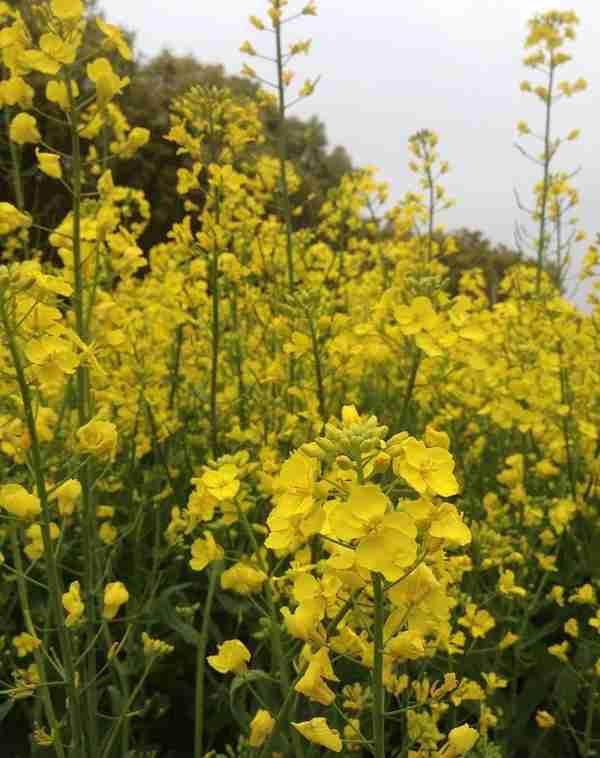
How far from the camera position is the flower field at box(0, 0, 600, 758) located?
1425 mm

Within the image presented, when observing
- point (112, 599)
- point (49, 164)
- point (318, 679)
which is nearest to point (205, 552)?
point (112, 599)

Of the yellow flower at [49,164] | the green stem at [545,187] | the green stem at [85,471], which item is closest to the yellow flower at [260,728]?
the green stem at [85,471]

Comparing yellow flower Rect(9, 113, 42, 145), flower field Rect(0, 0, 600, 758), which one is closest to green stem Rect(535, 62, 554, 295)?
flower field Rect(0, 0, 600, 758)

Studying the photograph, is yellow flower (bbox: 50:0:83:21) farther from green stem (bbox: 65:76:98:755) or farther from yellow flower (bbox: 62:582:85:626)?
yellow flower (bbox: 62:582:85:626)

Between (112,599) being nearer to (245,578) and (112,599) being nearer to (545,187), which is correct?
(245,578)

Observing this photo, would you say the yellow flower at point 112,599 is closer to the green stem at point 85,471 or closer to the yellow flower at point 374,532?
the green stem at point 85,471

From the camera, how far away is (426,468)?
4.30 ft

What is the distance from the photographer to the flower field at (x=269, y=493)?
4.67 feet

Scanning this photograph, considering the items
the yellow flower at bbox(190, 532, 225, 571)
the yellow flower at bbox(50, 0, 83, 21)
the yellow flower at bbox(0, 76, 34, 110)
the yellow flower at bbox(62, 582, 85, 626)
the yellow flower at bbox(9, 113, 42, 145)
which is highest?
the yellow flower at bbox(50, 0, 83, 21)

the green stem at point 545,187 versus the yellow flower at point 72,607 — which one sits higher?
the green stem at point 545,187

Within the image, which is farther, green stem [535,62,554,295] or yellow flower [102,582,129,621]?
green stem [535,62,554,295]

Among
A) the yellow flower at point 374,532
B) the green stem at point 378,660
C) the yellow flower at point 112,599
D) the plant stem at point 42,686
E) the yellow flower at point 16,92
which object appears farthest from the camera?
the yellow flower at point 16,92

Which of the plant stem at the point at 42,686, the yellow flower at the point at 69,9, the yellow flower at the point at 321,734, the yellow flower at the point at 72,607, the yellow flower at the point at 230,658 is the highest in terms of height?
the yellow flower at the point at 69,9

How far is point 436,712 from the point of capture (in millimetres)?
2051
